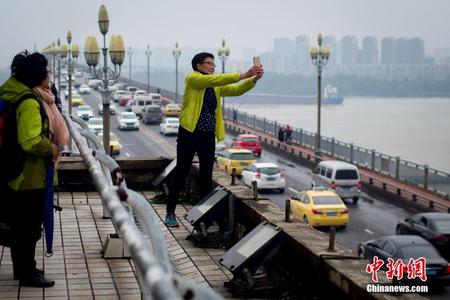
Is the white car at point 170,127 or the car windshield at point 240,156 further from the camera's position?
the white car at point 170,127

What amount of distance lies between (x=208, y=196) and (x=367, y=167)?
36.3m

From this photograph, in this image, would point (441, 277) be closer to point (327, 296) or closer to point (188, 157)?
point (188, 157)

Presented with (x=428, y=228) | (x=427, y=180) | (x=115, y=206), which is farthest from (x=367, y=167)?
(x=115, y=206)

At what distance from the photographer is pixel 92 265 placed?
7.38 metres

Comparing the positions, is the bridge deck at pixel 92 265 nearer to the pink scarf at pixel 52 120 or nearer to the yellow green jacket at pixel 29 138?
the yellow green jacket at pixel 29 138

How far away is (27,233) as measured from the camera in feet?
20.2

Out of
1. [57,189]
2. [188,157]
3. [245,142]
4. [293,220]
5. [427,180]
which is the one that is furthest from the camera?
[245,142]

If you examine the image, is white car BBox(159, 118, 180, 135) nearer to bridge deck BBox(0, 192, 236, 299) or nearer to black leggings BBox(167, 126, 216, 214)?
bridge deck BBox(0, 192, 236, 299)

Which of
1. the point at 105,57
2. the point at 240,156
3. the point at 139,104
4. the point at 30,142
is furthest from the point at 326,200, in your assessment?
the point at 139,104

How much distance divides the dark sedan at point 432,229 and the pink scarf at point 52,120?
20907 mm

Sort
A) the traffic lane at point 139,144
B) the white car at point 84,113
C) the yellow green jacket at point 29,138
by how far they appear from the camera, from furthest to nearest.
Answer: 1. the white car at point 84,113
2. the traffic lane at point 139,144
3. the yellow green jacket at point 29,138

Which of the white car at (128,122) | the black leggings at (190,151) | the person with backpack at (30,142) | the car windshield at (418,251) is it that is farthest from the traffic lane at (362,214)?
the white car at (128,122)

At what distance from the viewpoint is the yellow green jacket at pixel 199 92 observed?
26.9ft

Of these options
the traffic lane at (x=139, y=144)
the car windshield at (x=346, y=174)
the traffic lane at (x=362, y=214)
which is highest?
the car windshield at (x=346, y=174)
